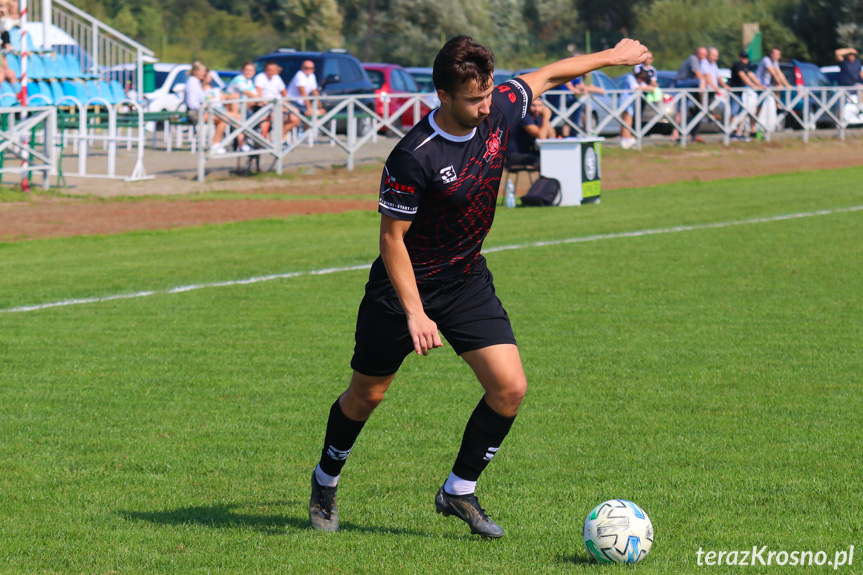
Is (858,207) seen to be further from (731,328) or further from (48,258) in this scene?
(48,258)

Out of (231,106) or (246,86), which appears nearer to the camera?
(231,106)

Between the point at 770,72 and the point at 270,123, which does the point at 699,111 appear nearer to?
the point at 770,72


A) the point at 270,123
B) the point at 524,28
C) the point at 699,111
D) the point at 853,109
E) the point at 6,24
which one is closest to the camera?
the point at 6,24

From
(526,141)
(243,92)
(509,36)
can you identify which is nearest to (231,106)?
(243,92)

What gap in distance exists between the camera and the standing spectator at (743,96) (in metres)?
27.0

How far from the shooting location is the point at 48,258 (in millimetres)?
12289

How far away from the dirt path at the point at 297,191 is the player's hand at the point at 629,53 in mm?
10537

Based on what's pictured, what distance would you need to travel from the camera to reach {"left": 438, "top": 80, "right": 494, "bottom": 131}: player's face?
397 centimetres

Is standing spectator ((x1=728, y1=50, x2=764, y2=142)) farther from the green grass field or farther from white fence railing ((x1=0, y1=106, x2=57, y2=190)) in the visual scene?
white fence railing ((x1=0, y1=106, x2=57, y2=190))

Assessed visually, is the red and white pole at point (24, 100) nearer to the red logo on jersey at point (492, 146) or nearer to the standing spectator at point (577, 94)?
the standing spectator at point (577, 94)

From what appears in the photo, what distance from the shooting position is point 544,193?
657 inches

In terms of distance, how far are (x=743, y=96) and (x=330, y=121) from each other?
35.5ft

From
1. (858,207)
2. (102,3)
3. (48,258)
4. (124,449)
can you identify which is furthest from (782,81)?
(102,3)

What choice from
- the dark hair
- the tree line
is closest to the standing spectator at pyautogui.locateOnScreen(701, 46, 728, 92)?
the dark hair
